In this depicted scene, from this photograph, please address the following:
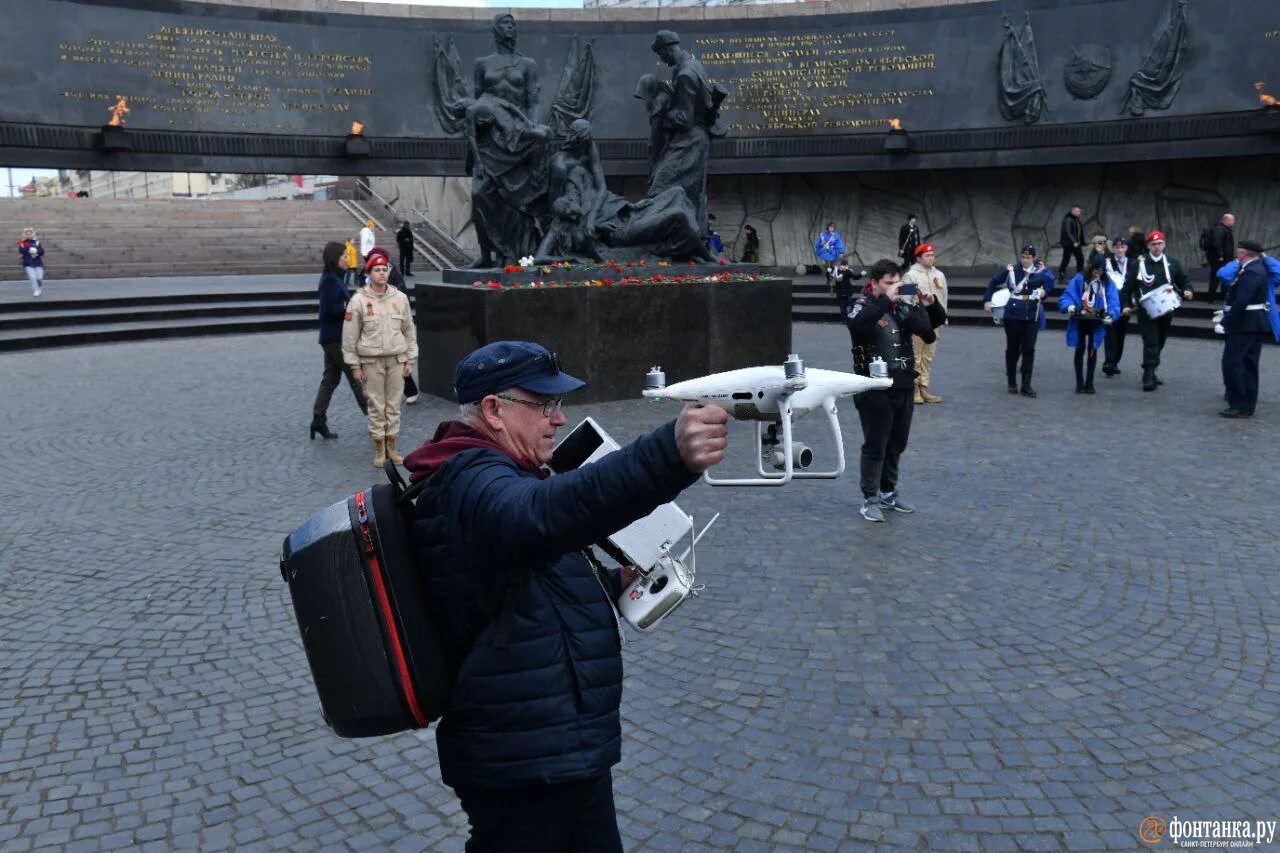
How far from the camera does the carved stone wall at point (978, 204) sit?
72.0 ft

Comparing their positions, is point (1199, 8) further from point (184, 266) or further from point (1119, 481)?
point (184, 266)

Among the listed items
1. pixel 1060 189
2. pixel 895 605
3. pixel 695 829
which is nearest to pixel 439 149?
pixel 1060 189

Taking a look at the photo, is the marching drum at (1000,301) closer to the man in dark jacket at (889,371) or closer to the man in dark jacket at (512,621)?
the man in dark jacket at (889,371)

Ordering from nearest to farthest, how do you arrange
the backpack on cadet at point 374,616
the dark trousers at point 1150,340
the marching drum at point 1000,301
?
the backpack on cadet at point 374,616
the marching drum at point 1000,301
the dark trousers at point 1150,340

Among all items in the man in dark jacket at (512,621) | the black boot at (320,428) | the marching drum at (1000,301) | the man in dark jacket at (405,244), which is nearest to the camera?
the man in dark jacket at (512,621)

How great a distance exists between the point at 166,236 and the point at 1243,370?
23.4 metres

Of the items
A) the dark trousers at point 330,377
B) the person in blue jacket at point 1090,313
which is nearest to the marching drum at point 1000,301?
the person in blue jacket at point 1090,313

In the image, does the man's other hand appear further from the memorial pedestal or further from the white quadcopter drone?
the memorial pedestal

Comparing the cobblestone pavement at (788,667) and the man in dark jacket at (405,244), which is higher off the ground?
the man in dark jacket at (405,244)

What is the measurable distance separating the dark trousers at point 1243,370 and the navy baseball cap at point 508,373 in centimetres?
999

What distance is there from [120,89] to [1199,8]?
22.3 m

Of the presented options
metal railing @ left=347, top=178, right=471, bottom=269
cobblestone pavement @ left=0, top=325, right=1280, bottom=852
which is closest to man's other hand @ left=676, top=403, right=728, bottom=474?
cobblestone pavement @ left=0, top=325, right=1280, bottom=852

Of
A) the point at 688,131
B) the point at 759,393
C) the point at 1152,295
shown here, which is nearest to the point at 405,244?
the point at 688,131

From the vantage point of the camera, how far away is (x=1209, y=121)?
20.4 metres
